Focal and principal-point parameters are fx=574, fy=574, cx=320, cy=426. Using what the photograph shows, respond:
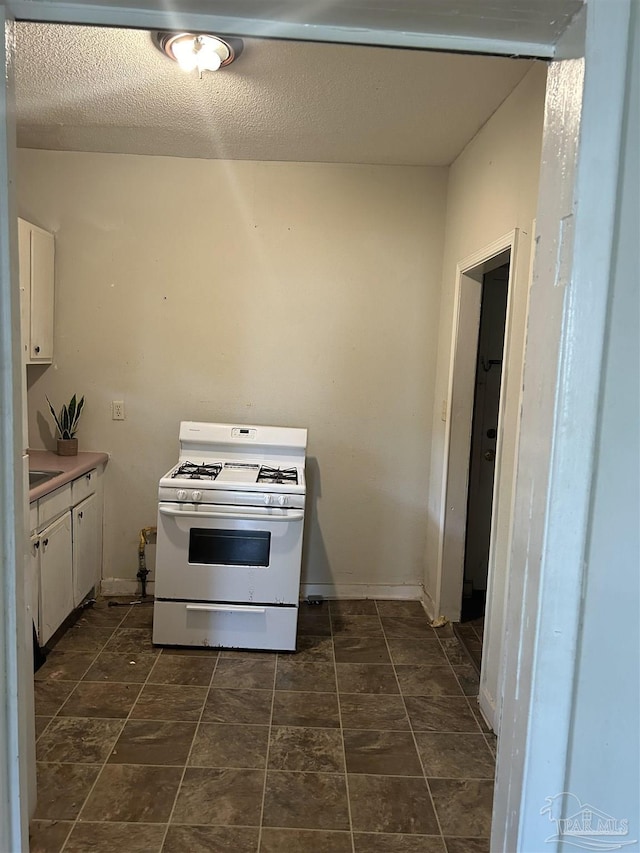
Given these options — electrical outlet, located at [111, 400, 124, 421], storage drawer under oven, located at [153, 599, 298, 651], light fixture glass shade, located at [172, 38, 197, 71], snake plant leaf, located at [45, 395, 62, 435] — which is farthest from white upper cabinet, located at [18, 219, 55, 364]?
storage drawer under oven, located at [153, 599, 298, 651]

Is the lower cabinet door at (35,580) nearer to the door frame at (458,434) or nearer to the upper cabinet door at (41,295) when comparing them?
Answer: the upper cabinet door at (41,295)

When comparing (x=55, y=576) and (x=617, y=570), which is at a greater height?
(x=617, y=570)

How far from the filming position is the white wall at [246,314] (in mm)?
3197

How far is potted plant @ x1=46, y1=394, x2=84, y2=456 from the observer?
3193 mm

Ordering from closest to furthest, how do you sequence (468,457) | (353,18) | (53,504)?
(353,18), (53,504), (468,457)

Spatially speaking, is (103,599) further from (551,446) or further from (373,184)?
(551,446)

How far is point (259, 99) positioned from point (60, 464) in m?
2.00

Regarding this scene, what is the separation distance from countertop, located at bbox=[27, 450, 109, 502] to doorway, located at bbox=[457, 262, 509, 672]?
209cm

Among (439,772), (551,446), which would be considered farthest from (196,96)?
(439,772)

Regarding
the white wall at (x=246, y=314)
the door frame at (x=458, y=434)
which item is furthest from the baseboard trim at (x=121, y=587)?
the door frame at (x=458, y=434)

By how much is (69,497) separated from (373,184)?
2336 mm

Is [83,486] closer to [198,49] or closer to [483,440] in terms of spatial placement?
[198,49]

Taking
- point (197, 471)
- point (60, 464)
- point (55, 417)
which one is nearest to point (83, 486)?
point (60, 464)

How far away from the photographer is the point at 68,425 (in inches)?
127
